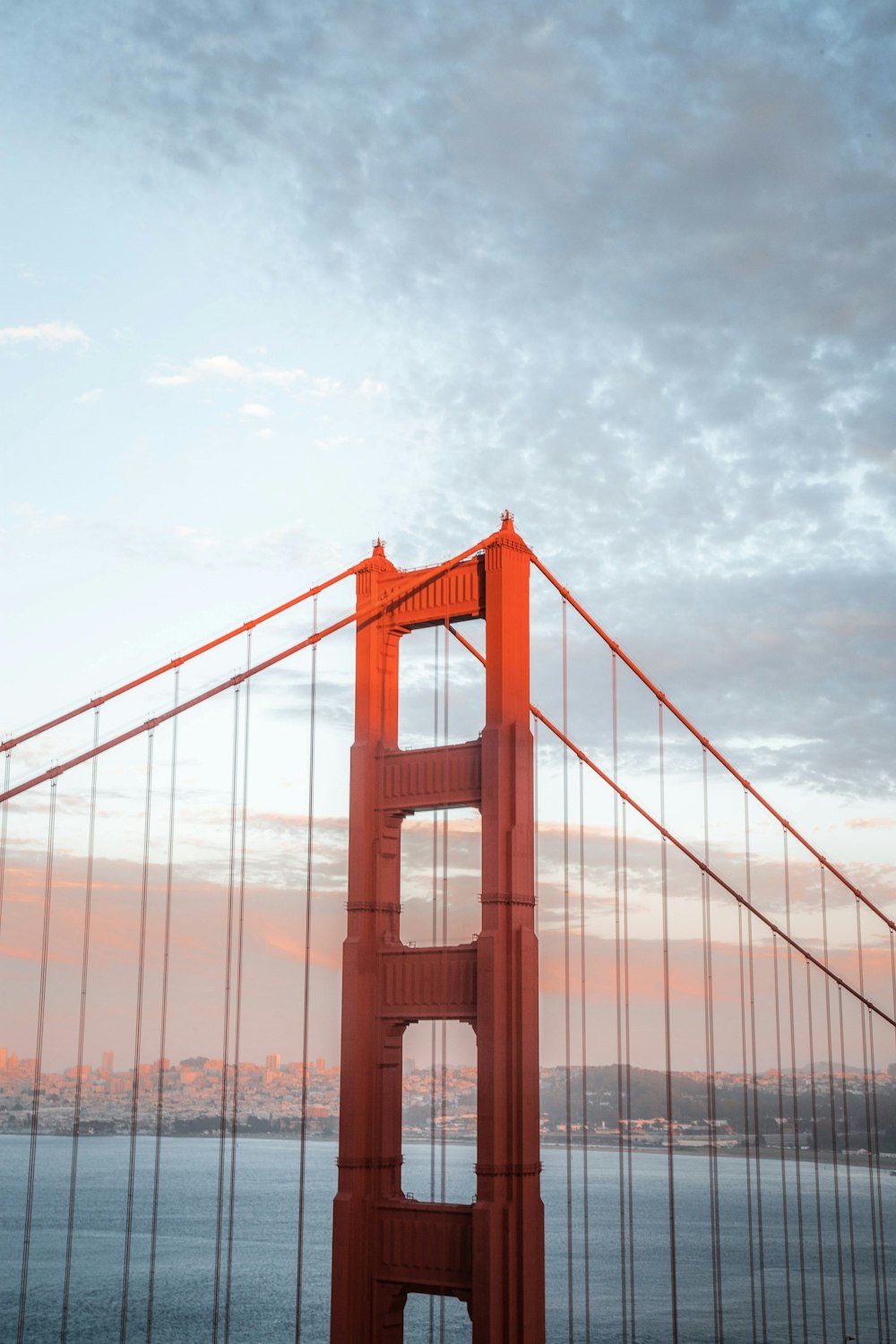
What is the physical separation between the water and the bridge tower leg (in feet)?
93.9

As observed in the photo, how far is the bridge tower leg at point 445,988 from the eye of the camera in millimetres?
22422

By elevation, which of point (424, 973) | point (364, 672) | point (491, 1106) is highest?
point (364, 672)

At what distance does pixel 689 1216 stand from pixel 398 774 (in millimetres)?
127626

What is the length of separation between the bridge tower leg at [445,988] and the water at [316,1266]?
28617 mm

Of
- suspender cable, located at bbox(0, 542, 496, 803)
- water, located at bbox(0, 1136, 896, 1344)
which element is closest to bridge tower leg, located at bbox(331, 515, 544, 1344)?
suspender cable, located at bbox(0, 542, 496, 803)

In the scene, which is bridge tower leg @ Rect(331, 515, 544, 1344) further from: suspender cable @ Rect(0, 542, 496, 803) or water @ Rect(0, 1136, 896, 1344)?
water @ Rect(0, 1136, 896, 1344)

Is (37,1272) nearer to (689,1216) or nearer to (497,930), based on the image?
(689,1216)

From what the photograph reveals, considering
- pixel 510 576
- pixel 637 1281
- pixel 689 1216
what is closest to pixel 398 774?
pixel 510 576

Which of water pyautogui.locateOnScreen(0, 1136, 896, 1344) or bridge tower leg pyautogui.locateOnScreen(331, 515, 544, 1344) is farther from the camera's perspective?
water pyautogui.locateOnScreen(0, 1136, 896, 1344)

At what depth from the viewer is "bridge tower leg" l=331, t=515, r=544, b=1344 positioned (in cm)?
2242

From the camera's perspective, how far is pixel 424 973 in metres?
24.0

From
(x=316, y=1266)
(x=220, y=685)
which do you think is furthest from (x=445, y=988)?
(x=316, y=1266)

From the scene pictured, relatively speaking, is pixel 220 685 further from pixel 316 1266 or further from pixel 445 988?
pixel 316 1266

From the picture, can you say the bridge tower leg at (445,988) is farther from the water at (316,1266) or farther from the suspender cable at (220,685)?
the water at (316,1266)
